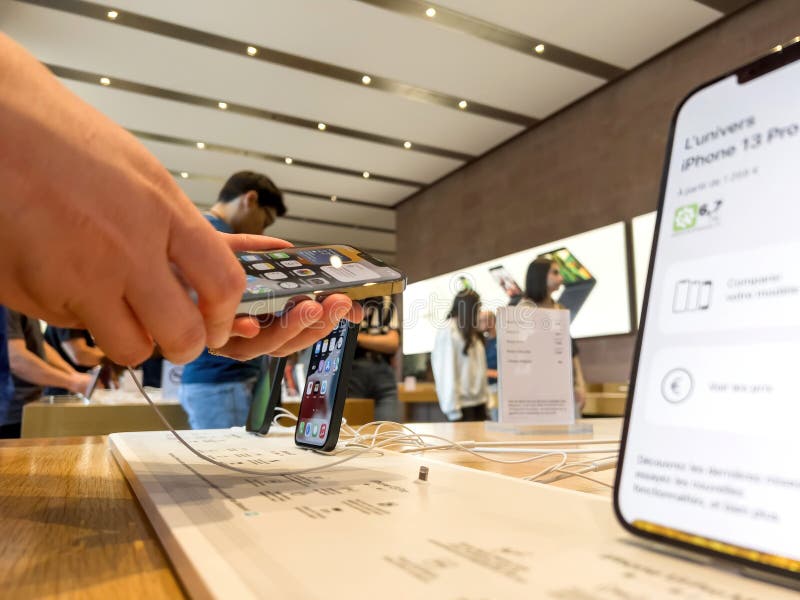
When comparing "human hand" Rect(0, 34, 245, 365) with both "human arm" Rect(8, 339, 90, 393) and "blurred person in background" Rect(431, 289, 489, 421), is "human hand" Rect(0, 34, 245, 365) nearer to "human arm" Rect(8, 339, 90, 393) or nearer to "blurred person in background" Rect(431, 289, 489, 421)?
"human arm" Rect(8, 339, 90, 393)

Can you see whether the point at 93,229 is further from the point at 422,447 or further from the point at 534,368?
the point at 534,368

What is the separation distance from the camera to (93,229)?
306mm

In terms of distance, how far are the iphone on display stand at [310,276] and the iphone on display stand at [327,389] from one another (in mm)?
112

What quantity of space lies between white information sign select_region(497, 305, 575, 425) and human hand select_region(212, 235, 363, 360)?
593 millimetres

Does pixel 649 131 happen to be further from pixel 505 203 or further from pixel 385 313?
pixel 385 313

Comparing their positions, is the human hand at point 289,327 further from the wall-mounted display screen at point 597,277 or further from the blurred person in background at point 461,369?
the wall-mounted display screen at point 597,277

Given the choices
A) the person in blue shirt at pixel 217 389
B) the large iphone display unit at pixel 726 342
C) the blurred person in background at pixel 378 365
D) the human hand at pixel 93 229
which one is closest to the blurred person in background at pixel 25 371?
the person in blue shirt at pixel 217 389

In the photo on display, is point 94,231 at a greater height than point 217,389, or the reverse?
point 94,231

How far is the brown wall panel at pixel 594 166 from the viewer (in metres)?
3.20

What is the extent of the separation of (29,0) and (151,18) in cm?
57

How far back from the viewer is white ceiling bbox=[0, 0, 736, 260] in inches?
123

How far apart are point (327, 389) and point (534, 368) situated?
574mm

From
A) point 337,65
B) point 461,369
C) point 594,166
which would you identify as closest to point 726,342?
point 461,369

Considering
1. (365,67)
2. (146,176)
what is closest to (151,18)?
(365,67)
